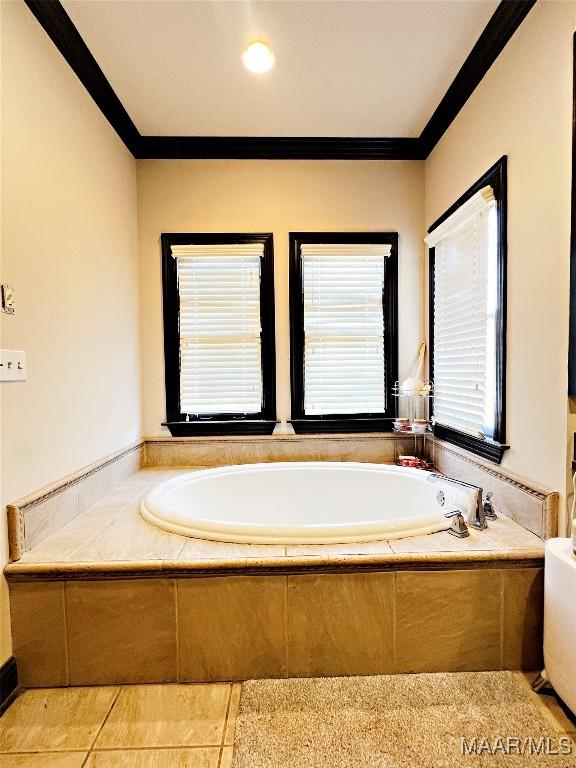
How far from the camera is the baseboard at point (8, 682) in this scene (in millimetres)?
1312

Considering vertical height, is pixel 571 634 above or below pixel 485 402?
below

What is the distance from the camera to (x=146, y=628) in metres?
1.39

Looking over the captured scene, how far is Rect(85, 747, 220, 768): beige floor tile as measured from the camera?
1.14 meters

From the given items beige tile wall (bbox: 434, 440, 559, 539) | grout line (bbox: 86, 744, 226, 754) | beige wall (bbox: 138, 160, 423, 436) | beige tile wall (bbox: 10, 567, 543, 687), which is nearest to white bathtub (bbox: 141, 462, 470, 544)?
beige tile wall (bbox: 434, 440, 559, 539)

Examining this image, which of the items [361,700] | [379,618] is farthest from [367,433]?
[361,700]

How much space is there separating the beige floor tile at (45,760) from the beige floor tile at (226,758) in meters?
0.40

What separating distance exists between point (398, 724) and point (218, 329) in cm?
215

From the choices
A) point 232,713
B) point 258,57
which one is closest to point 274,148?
point 258,57

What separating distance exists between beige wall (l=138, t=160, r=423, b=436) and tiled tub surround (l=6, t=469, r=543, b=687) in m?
1.36

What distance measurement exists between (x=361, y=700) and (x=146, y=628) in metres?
0.77

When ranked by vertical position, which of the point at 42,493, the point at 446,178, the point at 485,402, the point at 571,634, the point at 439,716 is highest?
the point at 446,178

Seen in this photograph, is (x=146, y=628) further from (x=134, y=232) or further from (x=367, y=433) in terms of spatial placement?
(x=134, y=232)

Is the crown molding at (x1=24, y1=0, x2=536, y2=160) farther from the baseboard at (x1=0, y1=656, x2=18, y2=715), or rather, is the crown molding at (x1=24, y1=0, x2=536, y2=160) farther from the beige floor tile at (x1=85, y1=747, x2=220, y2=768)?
the beige floor tile at (x1=85, y1=747, x2=220, y2=768)

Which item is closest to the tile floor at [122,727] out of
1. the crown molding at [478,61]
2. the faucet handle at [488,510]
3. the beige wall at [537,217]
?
the faucet handle at [488,510]
